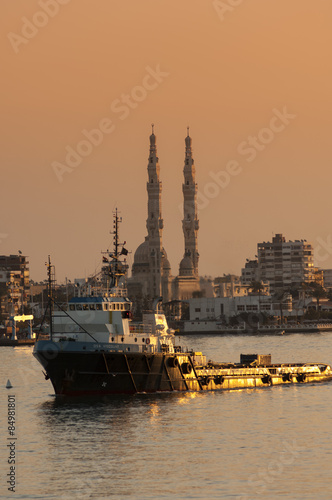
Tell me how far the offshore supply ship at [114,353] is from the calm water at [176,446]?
4.58 ft

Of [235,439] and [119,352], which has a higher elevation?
[119,352]

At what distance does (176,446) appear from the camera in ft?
188

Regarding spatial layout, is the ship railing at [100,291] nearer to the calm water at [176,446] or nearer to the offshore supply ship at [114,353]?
the offshore supply ship at [114,353]

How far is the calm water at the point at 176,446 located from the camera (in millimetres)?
47188

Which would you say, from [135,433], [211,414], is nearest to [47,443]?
[135,433]

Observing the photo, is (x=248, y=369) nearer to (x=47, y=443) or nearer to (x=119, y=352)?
(x=119, y=352)

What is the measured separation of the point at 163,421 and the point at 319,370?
32.3m

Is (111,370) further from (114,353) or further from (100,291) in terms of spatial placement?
(100,291)

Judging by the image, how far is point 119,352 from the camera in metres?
76.4

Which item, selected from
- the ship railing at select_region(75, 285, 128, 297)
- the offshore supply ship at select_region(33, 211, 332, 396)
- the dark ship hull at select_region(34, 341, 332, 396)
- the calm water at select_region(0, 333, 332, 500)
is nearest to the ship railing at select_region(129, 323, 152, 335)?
the offshore supply ship at select_region(33, 211, 332, 396)

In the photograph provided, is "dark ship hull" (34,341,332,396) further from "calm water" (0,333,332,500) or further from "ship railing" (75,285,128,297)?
"ship railing" (75,285,128,297)

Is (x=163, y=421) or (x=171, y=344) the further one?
(x=171, y=344)

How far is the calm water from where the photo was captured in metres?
47.2

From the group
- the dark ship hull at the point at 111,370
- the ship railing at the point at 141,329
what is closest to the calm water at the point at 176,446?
the dark ship hull at the point at 111,370
